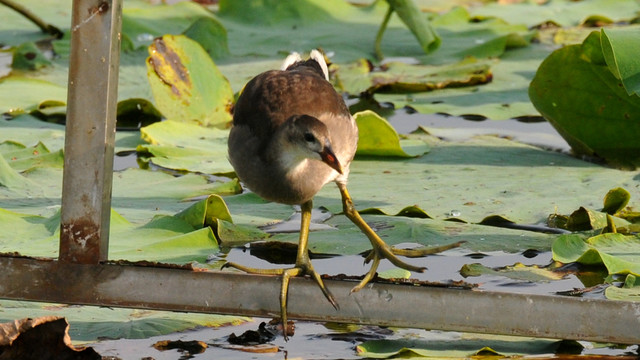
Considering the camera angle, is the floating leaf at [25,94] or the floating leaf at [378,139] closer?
the floating leaf at [378,139]

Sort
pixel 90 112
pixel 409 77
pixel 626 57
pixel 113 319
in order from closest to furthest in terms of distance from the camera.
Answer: pixel 90 112 < pixel 113 319 < pixel 626 57 < pixel 409 77

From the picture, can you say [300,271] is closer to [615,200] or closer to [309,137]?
[309,137]

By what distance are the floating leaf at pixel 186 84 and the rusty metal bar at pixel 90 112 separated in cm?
167

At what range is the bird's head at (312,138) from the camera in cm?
204

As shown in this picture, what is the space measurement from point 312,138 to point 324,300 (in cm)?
34

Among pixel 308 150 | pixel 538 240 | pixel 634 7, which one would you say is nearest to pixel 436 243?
pixel 538 240

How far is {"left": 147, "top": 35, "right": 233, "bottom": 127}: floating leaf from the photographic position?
11.6 feet

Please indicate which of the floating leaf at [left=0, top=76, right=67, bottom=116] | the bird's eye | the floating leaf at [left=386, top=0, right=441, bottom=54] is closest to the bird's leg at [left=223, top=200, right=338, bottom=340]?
the bird's eye

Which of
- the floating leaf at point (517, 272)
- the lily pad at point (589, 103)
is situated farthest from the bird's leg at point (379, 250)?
the lily pad at point (589, 103)

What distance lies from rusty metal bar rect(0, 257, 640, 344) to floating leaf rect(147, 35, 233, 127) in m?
1.67

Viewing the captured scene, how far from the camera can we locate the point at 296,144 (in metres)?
2.09

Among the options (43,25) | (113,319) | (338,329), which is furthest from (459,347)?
(43,25)

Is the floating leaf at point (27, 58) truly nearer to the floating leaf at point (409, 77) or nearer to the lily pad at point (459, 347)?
the floating leaf at point (409, 77)

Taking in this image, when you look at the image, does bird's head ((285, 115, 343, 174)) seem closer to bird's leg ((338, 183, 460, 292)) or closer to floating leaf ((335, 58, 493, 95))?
bird's leg ((338, 183, 460, 292))
